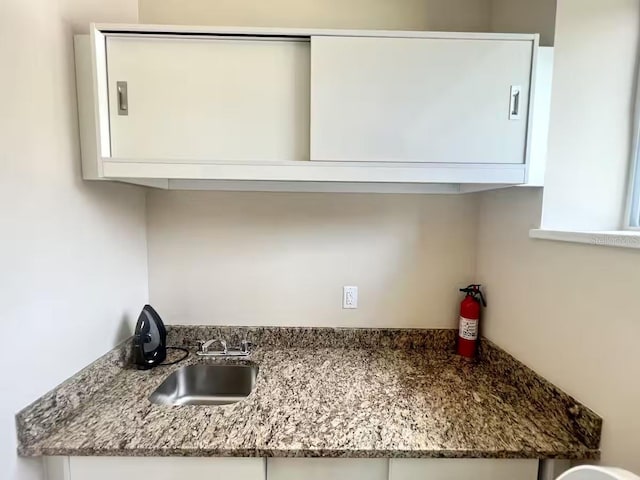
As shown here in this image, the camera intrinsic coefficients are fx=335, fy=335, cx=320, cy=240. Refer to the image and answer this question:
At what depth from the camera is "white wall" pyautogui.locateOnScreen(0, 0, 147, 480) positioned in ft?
2.98

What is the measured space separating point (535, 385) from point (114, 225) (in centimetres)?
173

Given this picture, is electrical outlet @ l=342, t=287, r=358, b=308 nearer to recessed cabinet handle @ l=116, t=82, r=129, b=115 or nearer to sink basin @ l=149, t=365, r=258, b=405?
sink basin @ l=149, t=365, r=258, b=405

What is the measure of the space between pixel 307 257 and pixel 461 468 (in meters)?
1.01

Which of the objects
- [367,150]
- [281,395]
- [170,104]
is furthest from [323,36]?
[281,395]

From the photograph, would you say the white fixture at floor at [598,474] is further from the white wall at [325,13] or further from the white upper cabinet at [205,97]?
the white wall at [325,13]

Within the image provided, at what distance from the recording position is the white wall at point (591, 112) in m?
1.11

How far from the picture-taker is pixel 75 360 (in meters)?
1.16

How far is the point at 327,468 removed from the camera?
1.04 m

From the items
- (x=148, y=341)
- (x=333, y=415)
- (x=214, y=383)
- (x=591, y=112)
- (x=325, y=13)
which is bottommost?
(x=214, y=383)

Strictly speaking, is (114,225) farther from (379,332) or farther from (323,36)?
(379,332)

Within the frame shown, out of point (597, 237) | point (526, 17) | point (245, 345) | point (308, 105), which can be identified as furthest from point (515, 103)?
point (245, 345)

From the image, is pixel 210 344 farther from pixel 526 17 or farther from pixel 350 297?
pixel 526 17

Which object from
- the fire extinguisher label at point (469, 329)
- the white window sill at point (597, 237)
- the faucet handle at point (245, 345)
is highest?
the white window sill at point (597, 237)

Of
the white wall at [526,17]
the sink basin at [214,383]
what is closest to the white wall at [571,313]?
the white wall at [526,17]
